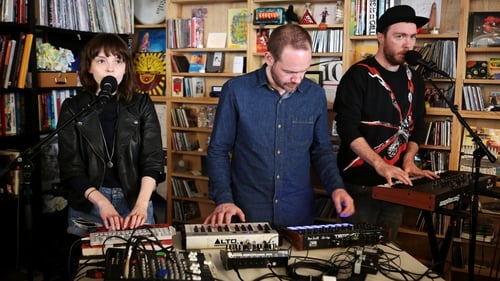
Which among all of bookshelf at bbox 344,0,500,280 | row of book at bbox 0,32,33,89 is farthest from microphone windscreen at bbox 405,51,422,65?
row of book at bbox 0,32,33,89

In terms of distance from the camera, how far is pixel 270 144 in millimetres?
2273

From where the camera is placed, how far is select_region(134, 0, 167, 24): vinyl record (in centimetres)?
447

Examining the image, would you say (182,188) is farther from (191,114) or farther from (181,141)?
(191,114)

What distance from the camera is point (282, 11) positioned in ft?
12.7

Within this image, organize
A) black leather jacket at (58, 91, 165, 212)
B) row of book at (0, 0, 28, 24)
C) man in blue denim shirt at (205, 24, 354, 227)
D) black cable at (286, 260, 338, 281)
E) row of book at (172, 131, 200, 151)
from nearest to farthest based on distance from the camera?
black cable at (286, 260, 338, 281), black leather jacket at (58, 91, 165, 212), man in blue denim shirt at (205, 24, 354, 227), row of book at (0, 0, 28, 24), row of book at (172, 131, 200, 151)

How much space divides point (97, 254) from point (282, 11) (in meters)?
2.67

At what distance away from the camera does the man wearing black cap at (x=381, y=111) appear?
277 centimetres

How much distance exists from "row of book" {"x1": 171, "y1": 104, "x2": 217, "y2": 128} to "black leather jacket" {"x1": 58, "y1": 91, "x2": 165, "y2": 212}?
202cm

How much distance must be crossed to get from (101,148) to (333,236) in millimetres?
1010

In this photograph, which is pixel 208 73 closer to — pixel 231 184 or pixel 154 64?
pixel 154 64

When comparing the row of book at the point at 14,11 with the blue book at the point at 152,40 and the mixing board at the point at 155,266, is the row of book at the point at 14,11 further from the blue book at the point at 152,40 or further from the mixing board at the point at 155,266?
the mixing board at the point at 155,266

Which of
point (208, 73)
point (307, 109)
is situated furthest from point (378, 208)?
point (208, 73)

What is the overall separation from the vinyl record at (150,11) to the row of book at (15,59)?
54.2 inches

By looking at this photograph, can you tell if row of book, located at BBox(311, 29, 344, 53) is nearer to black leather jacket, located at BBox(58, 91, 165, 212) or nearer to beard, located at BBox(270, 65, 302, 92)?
beard, located at BBox(270, 65, 302, 92)
